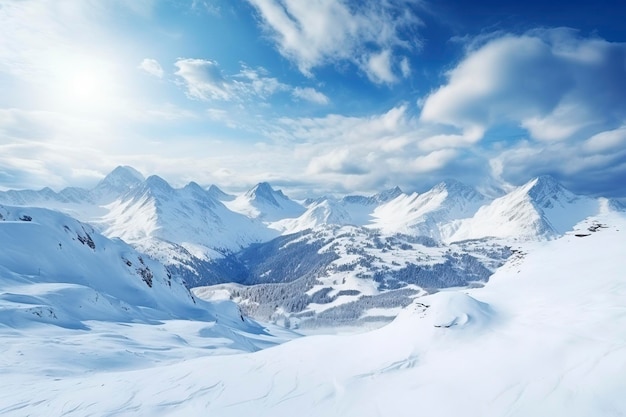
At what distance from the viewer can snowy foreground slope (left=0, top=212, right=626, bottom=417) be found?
1188 cm

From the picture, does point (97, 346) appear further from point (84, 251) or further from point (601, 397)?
point (84, 251)

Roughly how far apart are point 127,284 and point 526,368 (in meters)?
66.2

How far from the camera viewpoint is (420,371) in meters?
14.7

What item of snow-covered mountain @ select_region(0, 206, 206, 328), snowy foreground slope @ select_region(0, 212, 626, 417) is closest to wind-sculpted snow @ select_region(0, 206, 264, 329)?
snow-covered mountain @ select_region(0, 206, 206, 328)

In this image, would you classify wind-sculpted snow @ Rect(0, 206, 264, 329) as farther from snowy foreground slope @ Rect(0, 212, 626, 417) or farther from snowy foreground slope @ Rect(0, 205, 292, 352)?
snowy foreground slope @ Rect(0, 212, 626, 417)

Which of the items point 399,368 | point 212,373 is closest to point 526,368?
point 399,368

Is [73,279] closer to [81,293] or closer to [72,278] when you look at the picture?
[72,278]

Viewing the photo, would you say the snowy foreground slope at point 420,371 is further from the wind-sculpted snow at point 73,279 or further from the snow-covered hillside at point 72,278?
the wind-sculpted snow at point 73,279

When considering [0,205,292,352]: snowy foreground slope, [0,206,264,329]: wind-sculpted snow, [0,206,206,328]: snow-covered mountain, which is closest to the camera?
[0,205,292,352]: snowy foreground slope

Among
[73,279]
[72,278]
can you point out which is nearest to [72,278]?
[72,278]

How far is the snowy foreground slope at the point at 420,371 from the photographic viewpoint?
39.0 feet

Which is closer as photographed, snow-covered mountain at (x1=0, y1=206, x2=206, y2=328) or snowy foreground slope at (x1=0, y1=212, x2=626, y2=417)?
snowy foreground slope at (x1=0, y1=212, x2=626, y2=417)

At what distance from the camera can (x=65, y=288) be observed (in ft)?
136

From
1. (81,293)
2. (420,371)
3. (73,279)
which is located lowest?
(81,293)
